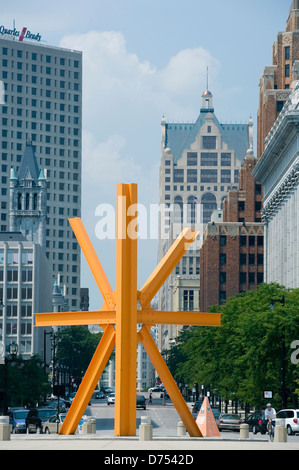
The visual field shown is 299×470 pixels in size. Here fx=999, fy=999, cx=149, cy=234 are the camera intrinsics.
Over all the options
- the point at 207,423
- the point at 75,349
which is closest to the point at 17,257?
the point at 75,349

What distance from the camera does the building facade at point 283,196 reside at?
9375 centimetres

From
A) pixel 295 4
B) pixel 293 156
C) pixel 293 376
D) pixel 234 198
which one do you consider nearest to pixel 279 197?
pixel 293 156

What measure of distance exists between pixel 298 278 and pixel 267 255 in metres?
29.7

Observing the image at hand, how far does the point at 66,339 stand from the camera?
17025cm

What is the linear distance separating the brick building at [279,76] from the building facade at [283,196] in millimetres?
21599

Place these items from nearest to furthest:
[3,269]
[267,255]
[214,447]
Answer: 1. [214,447]
2. [267,255]
3. [3,269]

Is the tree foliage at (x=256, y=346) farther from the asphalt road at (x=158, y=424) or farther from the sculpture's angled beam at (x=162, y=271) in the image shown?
the sculpture's angled beam at (x=162, y=271)

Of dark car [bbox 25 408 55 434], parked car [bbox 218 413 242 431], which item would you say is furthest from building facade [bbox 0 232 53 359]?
parked car [bbox 218 413 242 431]

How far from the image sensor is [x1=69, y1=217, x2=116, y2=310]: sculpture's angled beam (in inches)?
1732

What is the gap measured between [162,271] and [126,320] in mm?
2978

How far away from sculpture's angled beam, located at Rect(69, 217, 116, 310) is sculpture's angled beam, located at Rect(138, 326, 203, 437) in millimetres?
1991

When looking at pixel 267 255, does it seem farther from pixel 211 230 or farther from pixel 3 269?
pixel 3 269

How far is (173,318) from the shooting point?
43812 mm

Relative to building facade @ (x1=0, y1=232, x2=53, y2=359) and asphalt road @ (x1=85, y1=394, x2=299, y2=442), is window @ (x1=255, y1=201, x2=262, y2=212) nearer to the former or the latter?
building facade @ (x1=0, y1=232, x2=53, y2=359)
